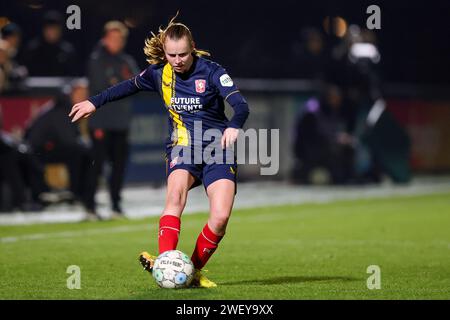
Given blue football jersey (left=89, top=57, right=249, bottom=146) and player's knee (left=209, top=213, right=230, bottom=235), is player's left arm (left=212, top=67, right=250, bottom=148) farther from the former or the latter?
player's knee (left=209, top=213, right=230, bottom=235)

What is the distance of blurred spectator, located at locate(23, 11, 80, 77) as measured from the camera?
17.3m

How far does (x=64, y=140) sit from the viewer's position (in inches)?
625

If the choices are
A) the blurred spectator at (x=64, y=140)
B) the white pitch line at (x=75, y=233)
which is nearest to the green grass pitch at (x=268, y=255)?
the white pitch line at (x=75, y=233)

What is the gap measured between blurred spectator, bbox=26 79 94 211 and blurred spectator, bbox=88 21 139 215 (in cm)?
64

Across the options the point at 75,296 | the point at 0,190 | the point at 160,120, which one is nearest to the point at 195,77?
the point at 75,296

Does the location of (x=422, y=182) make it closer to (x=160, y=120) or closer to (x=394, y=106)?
(x=394, y=106)

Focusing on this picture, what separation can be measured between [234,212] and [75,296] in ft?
28.2

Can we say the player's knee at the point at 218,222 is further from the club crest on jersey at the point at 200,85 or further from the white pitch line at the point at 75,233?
the white pitch line at the point at 75,233

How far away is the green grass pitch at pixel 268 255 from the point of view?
817cm

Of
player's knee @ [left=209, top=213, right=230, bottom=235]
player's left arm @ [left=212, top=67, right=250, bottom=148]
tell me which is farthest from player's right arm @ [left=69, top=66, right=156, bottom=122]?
player's knee @ [left=209, top=213, right=230, bottom=235]

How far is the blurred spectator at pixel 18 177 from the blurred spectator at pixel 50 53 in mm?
1914

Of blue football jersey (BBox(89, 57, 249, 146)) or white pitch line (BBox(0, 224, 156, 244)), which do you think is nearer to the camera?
blue football jersey (BBox(89, 57, 249, 146))

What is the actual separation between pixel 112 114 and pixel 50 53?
2.88 m
